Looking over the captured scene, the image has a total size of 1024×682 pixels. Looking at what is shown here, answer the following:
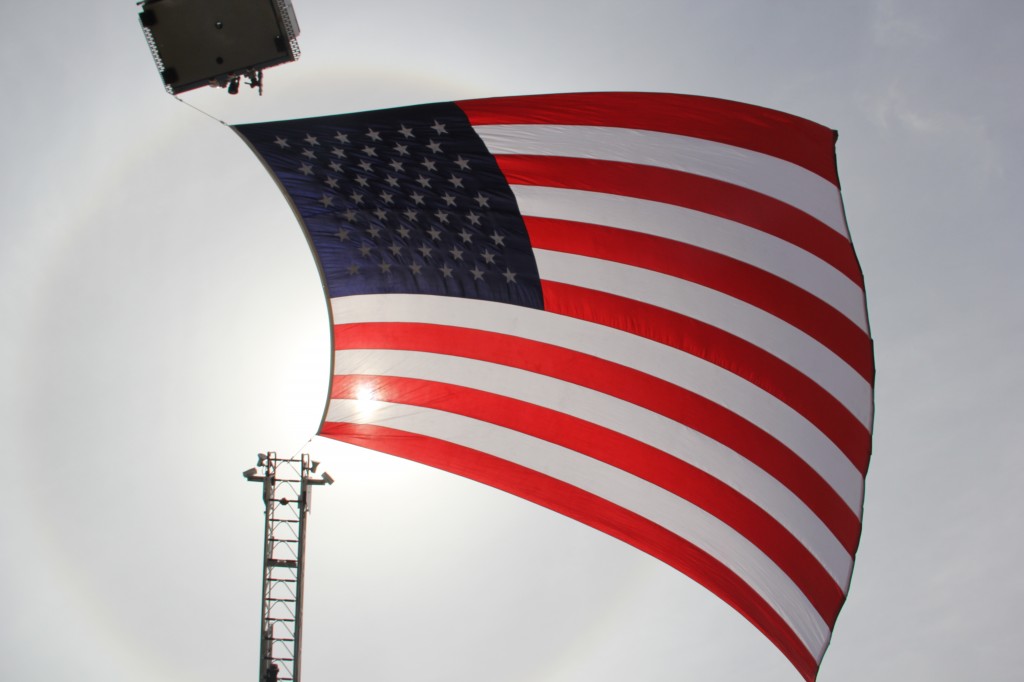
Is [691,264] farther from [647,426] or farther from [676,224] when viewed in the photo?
[647,426]

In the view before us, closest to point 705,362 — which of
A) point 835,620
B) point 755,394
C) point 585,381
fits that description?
point 755,394

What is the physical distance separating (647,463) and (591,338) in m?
1.47

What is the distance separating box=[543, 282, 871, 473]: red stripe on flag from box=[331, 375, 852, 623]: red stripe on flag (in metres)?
1.13

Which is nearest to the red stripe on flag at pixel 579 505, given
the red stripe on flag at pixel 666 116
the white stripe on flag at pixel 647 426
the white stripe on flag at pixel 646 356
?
the white stripe on flag at pixel 647 426

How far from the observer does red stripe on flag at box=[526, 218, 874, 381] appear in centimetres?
966

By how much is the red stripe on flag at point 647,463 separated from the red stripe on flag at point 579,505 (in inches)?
16.1

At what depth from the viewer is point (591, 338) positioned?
31.4ft

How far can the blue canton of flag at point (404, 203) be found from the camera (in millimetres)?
9312

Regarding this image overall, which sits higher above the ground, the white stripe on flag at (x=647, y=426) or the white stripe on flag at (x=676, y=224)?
the white stripe on flag at (x=676, y=224)

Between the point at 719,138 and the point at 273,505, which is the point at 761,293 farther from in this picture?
the point at 273,505

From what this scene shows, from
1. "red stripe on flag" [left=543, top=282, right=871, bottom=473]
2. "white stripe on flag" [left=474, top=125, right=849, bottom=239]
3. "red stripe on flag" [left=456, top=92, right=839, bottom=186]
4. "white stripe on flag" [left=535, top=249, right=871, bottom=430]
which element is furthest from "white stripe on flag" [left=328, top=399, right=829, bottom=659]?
"red stripe on flag" [left=456, top=92, right=839, bottom=186]

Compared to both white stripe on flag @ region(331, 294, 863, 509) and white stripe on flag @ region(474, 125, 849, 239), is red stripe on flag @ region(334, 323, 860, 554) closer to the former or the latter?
white stripe on flag @ region(331, 294, 863, 509)

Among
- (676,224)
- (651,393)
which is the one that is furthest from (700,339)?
(676,224)

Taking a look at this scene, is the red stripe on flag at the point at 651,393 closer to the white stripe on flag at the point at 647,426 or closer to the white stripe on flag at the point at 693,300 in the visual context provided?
the white stripe on flag at the point at 647,426
